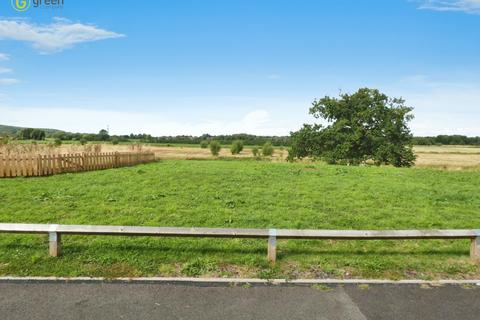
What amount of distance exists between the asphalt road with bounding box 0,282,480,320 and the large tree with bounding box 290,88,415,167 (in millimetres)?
30729

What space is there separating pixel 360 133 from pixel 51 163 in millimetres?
26716

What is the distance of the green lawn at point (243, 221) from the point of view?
5.80 metres

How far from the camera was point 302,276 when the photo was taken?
5602mm

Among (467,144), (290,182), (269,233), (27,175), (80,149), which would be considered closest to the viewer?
(269,233)

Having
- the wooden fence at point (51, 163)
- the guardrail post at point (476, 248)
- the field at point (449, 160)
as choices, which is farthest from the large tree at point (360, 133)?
the guardrail post at point (476, 248)

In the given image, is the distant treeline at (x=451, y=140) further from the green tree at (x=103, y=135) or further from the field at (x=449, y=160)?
the green tree at (x=103, y=135)

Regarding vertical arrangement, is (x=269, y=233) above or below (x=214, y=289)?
above

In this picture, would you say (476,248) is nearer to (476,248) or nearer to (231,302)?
(476,248)

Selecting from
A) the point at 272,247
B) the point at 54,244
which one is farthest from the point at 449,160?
the point at 54,244

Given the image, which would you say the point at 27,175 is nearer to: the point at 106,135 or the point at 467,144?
the point at 106,135

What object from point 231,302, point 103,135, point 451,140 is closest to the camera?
point 231,302

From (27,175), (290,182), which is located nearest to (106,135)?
(27,175)

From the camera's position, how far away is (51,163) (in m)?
19.1

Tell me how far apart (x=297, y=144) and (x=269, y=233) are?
32642 mm
